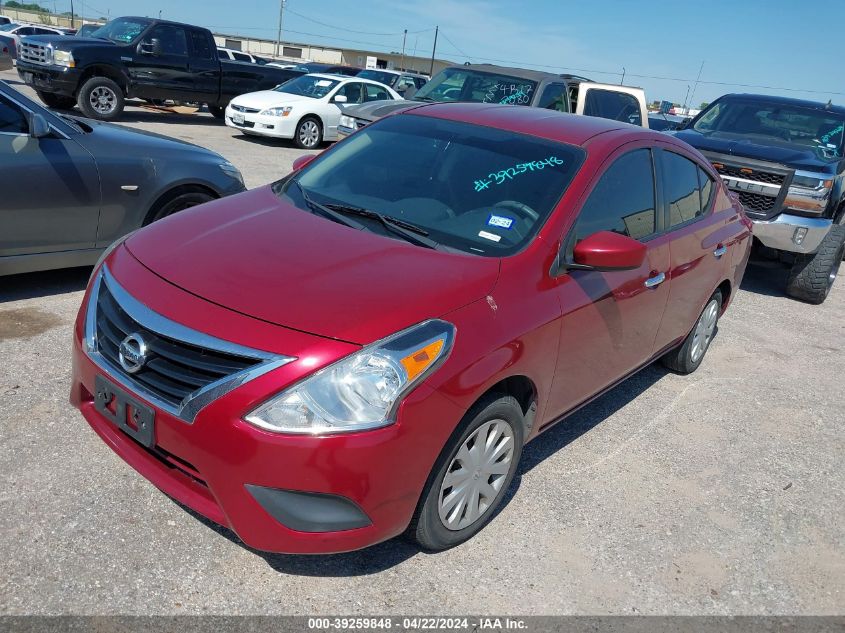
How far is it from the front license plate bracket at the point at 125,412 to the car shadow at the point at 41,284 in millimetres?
2689

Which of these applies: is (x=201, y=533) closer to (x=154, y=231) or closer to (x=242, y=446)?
(x=242, y=446)

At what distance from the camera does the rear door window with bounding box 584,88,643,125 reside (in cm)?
1036

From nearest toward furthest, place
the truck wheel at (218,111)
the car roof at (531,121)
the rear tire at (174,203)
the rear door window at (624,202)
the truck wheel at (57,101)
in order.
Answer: the rear door window at (624,202)
the car roof at (531,121)
the rear tire at (174,203)
the truck wheel at (57,101)
the truck wheel at (218,111)

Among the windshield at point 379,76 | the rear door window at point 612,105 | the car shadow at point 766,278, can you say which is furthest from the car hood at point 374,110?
the windshield at point 379,76

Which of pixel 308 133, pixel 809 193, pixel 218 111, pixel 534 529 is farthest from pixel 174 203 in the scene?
pixel 218 111

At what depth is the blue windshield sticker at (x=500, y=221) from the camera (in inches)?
126

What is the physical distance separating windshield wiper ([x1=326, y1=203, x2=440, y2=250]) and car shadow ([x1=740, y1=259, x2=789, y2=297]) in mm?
6011

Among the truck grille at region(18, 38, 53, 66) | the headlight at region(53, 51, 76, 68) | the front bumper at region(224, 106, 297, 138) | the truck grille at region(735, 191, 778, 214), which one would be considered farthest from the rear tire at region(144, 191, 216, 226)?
the truck grille at region(18, 38, 53, 66)

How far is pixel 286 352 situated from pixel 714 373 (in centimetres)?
402

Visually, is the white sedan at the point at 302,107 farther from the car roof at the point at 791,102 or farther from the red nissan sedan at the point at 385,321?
the red nissan sedan at the point at 385,321

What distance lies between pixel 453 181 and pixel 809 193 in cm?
510

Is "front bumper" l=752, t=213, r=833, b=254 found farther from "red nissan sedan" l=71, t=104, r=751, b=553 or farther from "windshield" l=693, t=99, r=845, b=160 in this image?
"red nissan sedan" l=71, t=104, r=751, b=553

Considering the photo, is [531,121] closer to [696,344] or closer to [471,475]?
[471,475]

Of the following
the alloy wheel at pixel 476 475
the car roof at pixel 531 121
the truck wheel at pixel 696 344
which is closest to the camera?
the alloy wheel at pixel 476 475
